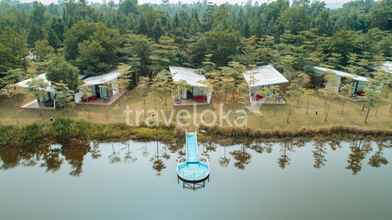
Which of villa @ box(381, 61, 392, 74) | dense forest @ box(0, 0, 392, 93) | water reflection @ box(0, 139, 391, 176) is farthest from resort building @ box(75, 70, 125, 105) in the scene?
villa @ box(381, 61, 392, 74)

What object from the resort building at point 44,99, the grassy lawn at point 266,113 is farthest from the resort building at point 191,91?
the resort building at point 44,99

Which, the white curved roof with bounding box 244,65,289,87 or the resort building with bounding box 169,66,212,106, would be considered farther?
the white curved roof with bounding box 244,65,289,87

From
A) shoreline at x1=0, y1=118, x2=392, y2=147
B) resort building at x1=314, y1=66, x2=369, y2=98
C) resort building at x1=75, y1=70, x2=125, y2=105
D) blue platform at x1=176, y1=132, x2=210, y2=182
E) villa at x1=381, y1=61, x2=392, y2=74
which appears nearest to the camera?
blue platform at x1=176, y1=132, x2=210, y2=182

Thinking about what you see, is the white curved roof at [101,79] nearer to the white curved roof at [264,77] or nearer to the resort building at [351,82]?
the white curved roof at [264,77]

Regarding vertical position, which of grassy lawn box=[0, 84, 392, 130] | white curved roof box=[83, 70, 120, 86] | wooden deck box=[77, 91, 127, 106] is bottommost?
grassy lawn box=[0, 84, 392, 130]

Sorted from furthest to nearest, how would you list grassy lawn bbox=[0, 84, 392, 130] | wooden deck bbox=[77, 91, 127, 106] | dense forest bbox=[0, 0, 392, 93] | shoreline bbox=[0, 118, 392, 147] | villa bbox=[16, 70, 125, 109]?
dense forest bbox=[0, 0, 392, 93], wooden deck bbox=[77, 91, 127, 106], villa bbox=[16, 70, 125, 109], grassy lawn bbox=[0, 84, 392, 130], shoreline bbox=[0, 118, 392, 147]

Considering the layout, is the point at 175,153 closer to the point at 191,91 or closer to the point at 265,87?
the point at 191,91

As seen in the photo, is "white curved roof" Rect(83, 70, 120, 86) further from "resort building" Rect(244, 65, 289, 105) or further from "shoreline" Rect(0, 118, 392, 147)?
"resort building" Rect(244, 65, 289, 105)
